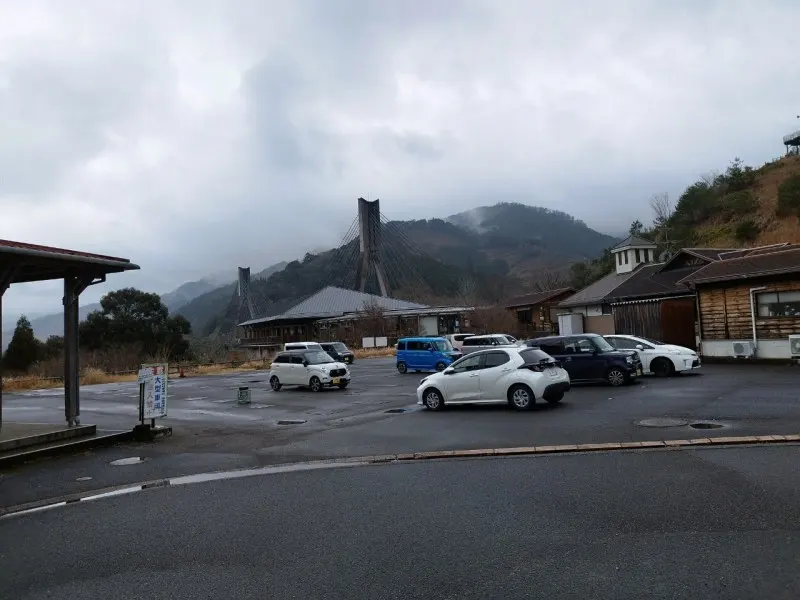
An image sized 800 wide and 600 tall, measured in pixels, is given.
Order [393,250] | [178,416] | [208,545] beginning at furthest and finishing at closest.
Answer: [393,250]
[178,416]
[208,545]

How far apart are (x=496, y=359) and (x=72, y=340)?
976cm

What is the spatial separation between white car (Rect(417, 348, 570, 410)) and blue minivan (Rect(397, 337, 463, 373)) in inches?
532

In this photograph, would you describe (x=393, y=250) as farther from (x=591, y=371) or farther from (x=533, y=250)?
(x=591, y=371)

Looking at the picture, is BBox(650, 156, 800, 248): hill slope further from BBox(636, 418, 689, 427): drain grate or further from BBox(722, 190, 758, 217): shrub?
BBox(636, 418, 689, 427): drain grate

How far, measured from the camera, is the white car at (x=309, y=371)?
75.1 ft

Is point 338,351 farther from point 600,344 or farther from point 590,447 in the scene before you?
point 590,447

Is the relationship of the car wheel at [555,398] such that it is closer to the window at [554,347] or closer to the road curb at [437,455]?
the window at [554,347]

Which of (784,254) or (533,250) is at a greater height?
(533,250)

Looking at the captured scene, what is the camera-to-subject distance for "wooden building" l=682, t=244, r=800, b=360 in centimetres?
2266

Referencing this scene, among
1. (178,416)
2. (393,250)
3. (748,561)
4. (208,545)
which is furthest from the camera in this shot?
(393,250)

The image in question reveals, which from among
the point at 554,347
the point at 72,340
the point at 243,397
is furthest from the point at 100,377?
the point at 554,347

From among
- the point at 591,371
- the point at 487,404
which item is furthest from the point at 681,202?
the point at 487,404

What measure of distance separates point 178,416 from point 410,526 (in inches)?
501

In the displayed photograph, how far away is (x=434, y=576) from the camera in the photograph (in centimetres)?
479
